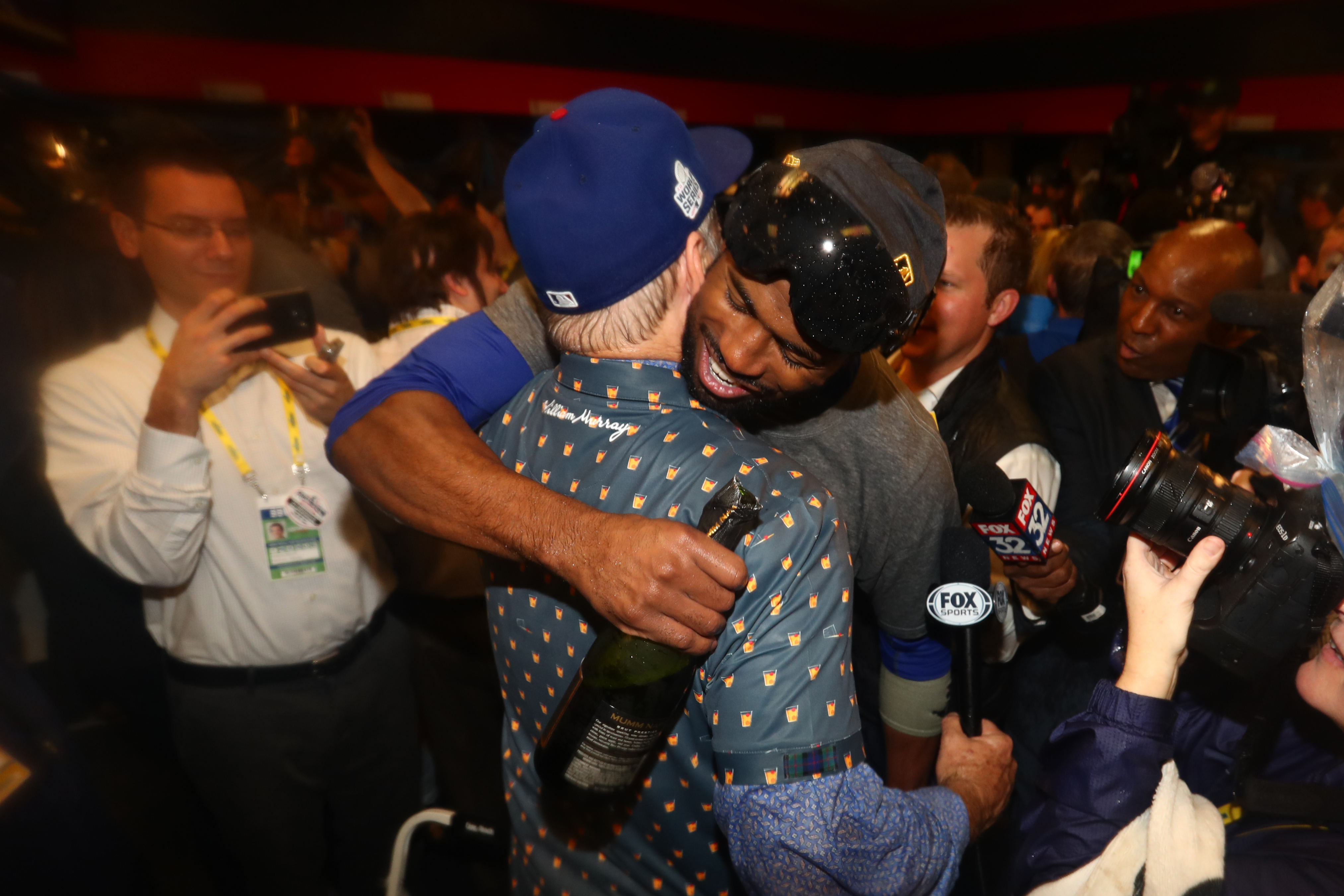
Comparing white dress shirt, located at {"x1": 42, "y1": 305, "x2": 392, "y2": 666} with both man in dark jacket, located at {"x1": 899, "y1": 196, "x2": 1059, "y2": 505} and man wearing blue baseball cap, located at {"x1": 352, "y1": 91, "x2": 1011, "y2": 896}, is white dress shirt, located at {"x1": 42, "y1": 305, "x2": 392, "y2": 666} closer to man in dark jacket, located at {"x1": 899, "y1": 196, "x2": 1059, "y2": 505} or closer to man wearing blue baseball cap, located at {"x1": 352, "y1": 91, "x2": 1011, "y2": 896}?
man wearing blue baseball cap, located at {"x1": 352, "y1": 91, "x2": 1011, "y2": 896}

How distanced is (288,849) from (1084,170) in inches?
298

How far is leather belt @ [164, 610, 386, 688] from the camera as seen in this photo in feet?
6.11

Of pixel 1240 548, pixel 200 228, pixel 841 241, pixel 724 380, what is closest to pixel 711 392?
pixel 724 380

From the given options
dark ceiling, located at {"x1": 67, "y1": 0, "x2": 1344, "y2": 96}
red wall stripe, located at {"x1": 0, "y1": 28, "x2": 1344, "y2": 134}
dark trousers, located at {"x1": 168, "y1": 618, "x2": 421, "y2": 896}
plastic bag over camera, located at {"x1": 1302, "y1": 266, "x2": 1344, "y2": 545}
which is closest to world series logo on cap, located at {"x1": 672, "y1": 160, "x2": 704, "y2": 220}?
plastic bag over camera, located at {"x1": 1302, "y1": 266, "x2": 1344, "y2": 545}

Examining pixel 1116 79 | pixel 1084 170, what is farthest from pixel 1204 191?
pixel 1116 79

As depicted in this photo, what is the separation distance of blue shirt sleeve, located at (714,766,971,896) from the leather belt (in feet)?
4.58

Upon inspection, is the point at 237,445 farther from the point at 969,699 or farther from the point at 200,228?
the point at 969,699

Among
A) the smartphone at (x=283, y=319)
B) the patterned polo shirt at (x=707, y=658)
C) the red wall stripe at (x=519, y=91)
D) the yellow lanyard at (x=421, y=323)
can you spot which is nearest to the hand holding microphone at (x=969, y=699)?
the patterned polo shirt at (x=707, y=658)

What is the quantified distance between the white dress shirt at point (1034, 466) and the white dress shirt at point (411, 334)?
4.72ft

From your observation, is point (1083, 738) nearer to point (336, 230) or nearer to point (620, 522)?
point (620, 522)

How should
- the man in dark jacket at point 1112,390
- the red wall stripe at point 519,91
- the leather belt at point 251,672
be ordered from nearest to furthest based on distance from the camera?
the leather belt at point 251,672 → the man in dark jacket at point 1112,390 → the red wall stripe at point 519,91

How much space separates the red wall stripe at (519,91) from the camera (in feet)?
11.1

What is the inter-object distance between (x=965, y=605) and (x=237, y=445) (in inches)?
65.9

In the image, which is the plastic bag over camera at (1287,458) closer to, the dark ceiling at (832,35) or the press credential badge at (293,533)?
the press credential badge at (293,533)
